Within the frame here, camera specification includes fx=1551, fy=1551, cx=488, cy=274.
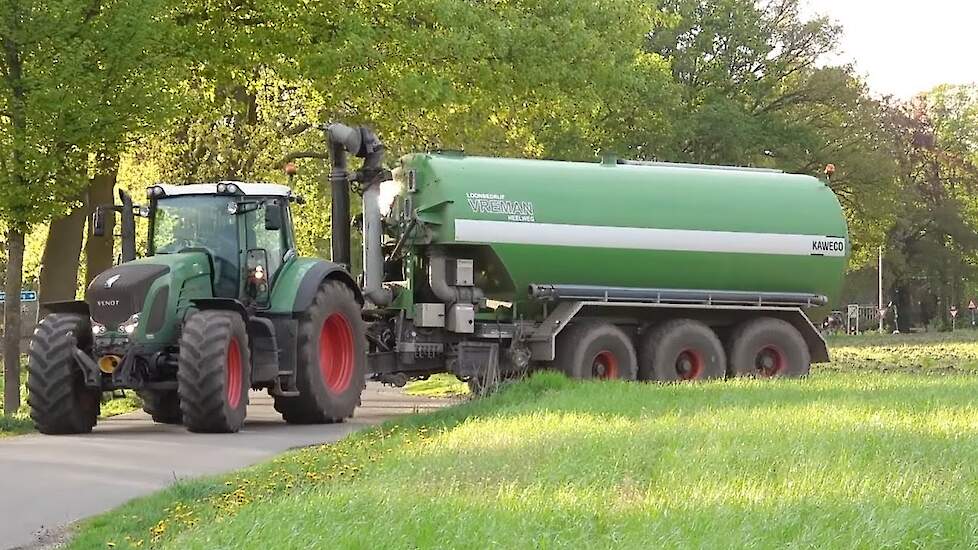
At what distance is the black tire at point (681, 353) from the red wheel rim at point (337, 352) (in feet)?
18.1

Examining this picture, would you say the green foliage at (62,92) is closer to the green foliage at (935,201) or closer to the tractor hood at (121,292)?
the tractor hood at (121,292)

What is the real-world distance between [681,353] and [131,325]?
9644 mm

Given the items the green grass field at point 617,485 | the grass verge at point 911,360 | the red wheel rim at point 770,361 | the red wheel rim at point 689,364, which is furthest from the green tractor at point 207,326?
the grass verge at point 911,360

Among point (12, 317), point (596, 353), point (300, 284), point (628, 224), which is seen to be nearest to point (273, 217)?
point (300, 284)

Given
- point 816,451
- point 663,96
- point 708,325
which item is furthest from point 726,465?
point 663,96

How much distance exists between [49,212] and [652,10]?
18985 millimetres

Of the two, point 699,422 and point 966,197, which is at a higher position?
point 966,197

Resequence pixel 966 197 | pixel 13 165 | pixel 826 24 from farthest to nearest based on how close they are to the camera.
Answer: pixel 966 197 → pixel 826 24 → pixel 13 165

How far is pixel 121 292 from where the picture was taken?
17.6 m

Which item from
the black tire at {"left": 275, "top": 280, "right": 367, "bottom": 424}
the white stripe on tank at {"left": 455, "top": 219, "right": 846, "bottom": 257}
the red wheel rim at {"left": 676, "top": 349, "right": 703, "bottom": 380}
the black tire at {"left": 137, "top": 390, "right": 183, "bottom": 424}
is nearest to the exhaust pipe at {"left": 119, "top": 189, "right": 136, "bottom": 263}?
the black tire at {"left": 137, "top": 390, "right": 183, "bottom": 424}

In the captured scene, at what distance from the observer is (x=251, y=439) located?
16672mm

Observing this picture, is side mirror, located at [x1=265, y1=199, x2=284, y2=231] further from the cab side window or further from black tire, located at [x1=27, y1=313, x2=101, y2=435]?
black tire, located at [x1=27, y1=313, x2=101, y2=435]

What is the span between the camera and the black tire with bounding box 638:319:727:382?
77.8 feet

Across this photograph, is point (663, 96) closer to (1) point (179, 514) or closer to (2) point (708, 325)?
(2) point (708, 325)
